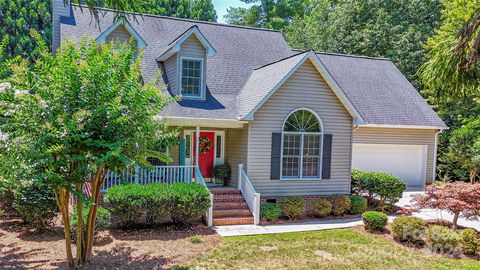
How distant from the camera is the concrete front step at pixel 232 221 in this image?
35.7 ft

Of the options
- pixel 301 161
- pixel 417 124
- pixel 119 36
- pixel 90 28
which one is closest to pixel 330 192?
pixel 301 161

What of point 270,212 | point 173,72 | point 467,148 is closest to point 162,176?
point 270,212

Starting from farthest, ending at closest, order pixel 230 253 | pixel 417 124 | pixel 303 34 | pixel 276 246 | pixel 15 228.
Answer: pixel 303 34 → pixel 417 124 → pixel 15 228 → pixel 276 246 → pixel 230 253

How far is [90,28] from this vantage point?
1454cm

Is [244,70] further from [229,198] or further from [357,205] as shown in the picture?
[357,205]

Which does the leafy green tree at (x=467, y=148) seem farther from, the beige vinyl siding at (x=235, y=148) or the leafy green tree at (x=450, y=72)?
the leafy green tree at (x=450, y=72)

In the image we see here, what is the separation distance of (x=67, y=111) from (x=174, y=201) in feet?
15.0

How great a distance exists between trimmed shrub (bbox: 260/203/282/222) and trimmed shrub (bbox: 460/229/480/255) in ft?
16.5

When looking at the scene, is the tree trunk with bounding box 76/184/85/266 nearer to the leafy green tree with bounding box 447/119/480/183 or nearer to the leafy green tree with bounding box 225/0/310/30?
the leafy green tree with bounding box 447/119/480/183

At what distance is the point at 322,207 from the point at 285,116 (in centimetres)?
334

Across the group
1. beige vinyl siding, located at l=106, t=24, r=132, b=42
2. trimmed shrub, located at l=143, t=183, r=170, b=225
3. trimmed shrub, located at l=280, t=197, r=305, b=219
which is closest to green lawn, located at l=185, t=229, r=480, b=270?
trimmed shrub, located at l=280, t=197, r=305, b=219

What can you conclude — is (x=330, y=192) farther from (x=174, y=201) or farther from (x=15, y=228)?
(x=15, y=228)

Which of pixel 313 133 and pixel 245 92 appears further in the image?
pixel 245 92

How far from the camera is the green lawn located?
771cm
